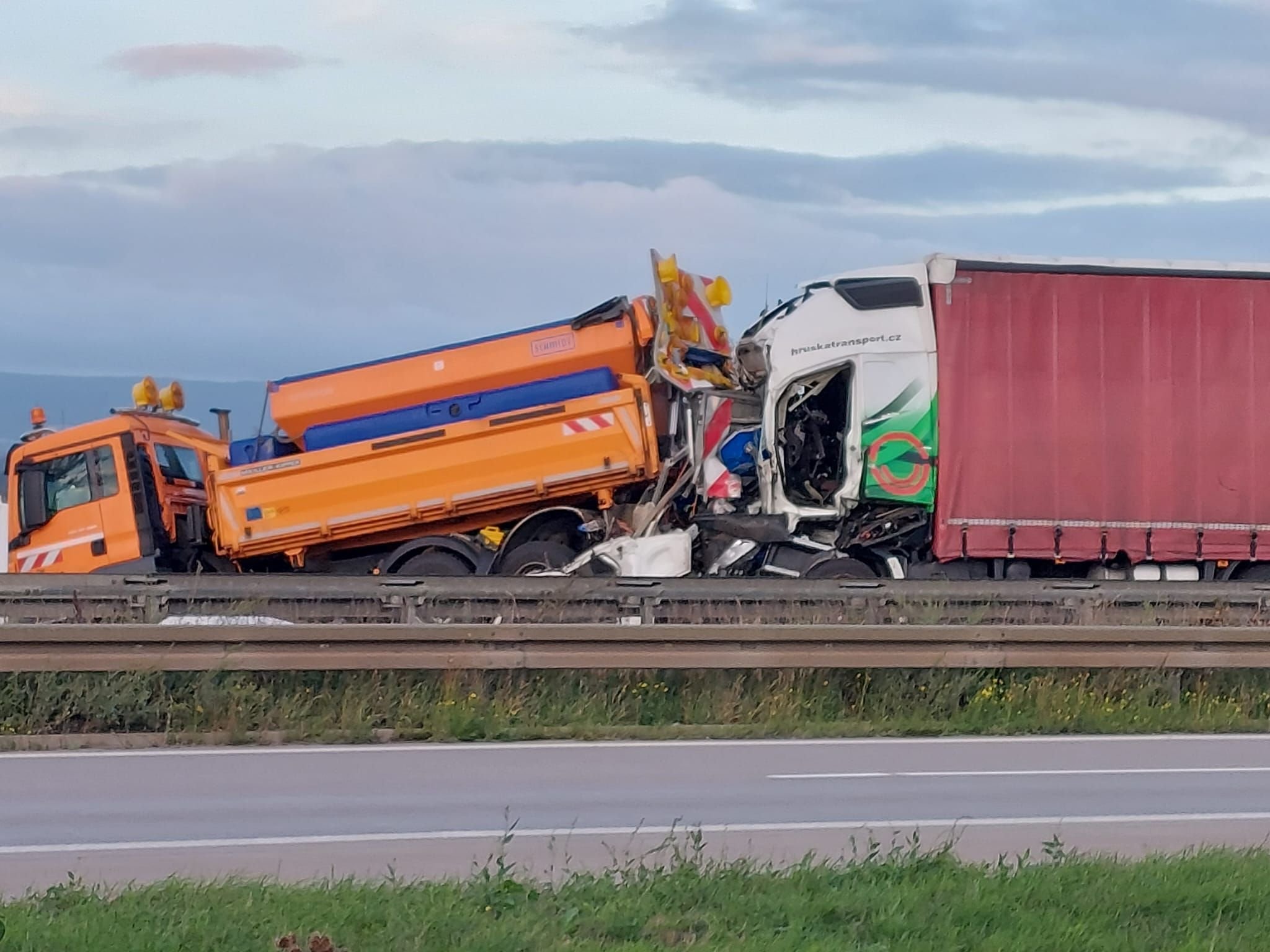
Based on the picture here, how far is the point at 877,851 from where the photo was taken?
6.71m

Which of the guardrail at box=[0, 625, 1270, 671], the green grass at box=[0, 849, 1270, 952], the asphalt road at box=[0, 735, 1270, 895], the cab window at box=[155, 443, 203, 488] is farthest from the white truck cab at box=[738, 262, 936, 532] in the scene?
the green grass at box=[0, 849, 1270, 952]

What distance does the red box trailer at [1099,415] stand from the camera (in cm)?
1577

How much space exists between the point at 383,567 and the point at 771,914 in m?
11.9

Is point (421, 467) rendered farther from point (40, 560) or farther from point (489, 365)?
point (40, 560)

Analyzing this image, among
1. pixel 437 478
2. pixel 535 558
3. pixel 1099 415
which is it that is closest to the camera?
pixel 1099 415

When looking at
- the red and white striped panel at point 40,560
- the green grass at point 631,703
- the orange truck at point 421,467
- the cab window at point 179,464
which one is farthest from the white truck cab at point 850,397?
the red and white striped panel at point 40,560

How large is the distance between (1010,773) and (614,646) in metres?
2.83

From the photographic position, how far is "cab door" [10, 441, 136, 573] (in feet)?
56.4

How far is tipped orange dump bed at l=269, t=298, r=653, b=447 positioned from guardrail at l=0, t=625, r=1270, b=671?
610cm

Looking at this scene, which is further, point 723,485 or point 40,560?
point 40,560

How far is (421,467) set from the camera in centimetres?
1659

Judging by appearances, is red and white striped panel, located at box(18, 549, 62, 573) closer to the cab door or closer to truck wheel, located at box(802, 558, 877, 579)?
the cab door

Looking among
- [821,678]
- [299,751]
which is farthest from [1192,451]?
[299,751]

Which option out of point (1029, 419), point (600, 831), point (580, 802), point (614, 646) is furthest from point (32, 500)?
point (600, 831)
